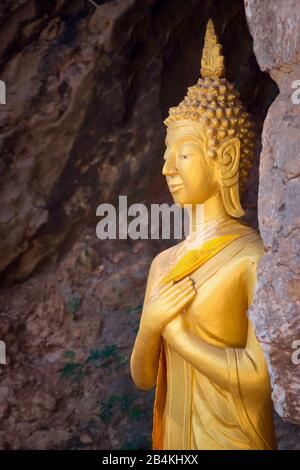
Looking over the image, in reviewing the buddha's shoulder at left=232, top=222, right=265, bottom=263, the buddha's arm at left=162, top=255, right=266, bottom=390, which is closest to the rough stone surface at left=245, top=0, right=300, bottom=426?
the buddha's arm at left=162, top=255, right=266, bottom=390

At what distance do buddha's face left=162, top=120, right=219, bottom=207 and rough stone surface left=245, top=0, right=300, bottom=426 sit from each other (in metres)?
0.64

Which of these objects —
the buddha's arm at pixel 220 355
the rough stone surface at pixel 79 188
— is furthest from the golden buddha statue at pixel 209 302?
the rough stone surface at pixel 79 188

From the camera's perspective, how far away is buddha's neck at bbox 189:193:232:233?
351 cm

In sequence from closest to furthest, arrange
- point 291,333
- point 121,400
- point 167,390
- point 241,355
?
point 291,333
point 241,355
point 167,390
point 121,400

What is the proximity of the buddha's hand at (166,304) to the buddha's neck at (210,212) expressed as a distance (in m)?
0.26

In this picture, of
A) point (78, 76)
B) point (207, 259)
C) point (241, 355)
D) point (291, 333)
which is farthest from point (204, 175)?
point (78, 76)

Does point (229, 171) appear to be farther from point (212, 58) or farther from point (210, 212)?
point (212, 58)

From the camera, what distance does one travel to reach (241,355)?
324cm

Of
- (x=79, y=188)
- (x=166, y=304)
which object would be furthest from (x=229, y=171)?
(x=79, y=188)

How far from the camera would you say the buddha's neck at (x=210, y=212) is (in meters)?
3.51

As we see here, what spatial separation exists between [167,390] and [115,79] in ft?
7.04

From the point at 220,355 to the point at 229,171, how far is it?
0.70 meters

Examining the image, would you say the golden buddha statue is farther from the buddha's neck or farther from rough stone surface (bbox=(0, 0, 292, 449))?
rough stone surface (bbox=(0, 0, 292, 449))

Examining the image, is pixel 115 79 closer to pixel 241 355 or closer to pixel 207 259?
pixel 207 259
